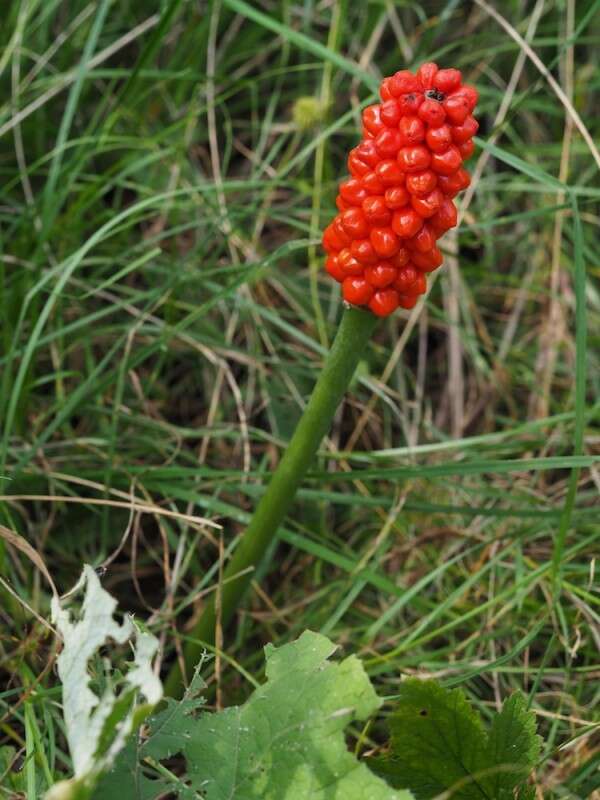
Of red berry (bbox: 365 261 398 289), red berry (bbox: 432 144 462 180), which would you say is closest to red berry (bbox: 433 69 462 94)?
red berry (bbox: 432 144 462 180)

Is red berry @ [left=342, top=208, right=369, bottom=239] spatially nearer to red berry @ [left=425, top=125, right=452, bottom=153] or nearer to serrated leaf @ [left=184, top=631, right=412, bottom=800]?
red berry @ [left=425, top=125, right=452, bottom=153]

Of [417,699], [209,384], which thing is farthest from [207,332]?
[417,699]

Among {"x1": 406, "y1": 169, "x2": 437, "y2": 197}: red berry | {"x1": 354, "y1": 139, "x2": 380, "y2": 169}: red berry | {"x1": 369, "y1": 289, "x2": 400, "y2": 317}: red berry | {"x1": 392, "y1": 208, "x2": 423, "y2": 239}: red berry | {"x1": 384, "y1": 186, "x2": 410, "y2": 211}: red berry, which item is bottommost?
{"x1": 369, "y1": 289, "x2": 400, "y2": 317}: red berry

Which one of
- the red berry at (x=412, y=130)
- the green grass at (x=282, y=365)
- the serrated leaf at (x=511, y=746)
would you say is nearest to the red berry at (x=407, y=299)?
the red berry at (x=412, y=130)

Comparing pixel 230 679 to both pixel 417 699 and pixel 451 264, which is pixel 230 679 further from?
pixel 451 264

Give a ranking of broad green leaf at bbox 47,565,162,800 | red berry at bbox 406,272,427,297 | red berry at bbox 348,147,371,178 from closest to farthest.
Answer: broad green leaf at bbox 47,565,162,800
red berry at bbox 348,147,371,178
red berry at bbox 406,272,427,297

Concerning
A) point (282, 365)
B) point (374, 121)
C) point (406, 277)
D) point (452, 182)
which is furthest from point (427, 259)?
point (282, 365)

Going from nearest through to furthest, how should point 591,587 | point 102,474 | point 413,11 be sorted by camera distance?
point 591,587 < point 102,474 < point 413,11
